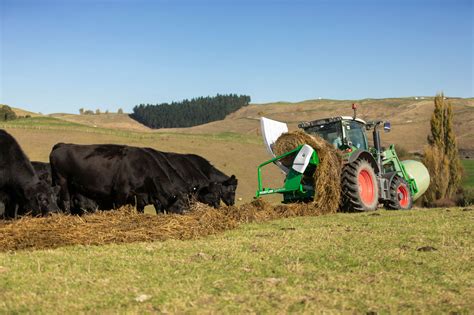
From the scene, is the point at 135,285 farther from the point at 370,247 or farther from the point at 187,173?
the point at 187,173

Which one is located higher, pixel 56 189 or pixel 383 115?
pixel 383 115

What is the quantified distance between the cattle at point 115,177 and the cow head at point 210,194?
3.43 feet

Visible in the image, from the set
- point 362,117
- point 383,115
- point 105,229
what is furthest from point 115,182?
point 383,115

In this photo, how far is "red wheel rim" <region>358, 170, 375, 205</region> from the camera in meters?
13.7

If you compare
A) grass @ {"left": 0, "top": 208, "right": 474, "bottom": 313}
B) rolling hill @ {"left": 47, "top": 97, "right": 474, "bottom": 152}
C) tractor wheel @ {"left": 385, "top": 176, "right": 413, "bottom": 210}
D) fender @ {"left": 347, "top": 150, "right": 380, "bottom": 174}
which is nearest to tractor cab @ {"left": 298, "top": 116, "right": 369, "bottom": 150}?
fender @ {"left": 347, "top": 150, "right": 380, "bottom": 174}

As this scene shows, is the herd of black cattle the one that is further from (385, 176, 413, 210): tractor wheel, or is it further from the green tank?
the green tank

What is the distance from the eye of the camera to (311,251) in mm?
6707

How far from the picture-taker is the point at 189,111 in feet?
395

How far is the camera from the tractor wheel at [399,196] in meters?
14.6

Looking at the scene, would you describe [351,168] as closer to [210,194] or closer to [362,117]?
[210,194]

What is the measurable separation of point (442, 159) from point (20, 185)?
88.7 feet

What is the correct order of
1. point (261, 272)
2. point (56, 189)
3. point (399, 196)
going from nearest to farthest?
point (261, 272), point (56, 189), point (399, 196)

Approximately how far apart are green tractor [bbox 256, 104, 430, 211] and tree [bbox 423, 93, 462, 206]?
595 inches

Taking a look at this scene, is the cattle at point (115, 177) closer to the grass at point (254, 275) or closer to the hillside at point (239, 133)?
the grass at point (254, 275)
